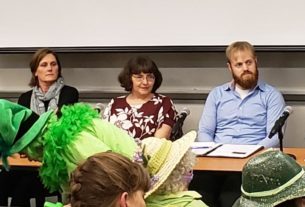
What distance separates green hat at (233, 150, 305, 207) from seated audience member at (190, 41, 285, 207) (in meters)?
2.01

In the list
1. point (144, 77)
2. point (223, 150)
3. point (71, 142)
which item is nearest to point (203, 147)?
point (223, 150)

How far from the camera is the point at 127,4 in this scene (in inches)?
162

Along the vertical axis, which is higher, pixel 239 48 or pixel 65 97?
pixel 239 48

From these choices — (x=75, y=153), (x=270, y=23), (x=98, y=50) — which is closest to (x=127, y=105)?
(x=98, y=50)

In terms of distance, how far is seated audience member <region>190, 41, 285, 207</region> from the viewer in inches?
140

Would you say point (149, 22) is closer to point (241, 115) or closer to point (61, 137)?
point (241, 115)

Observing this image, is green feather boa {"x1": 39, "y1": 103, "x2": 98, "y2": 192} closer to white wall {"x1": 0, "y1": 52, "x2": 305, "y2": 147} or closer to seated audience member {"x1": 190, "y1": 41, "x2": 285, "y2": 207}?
seated audience member {"x1": 190, "y1": 41, "x2": 285, "y2": 207}

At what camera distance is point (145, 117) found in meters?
3.74

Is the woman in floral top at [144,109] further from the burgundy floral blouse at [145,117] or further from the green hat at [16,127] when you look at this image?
the green hat at [16,127]

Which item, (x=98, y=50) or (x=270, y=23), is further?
(x=98, y=50)

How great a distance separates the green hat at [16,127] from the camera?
63.5 inches

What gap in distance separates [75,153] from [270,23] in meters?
2.54

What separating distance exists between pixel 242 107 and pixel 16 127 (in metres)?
2.22

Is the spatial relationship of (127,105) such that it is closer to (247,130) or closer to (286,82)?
(247,130)
